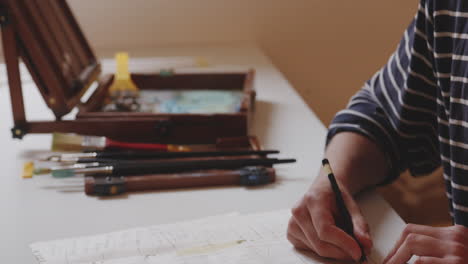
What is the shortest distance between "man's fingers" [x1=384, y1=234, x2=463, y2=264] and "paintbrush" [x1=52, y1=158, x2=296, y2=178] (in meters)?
0.31

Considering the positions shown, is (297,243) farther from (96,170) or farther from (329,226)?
(96,170)

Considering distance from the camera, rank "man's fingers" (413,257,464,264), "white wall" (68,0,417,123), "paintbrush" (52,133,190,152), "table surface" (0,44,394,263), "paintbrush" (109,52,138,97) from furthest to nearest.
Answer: "white wall" (68,0,417,123), "paintbrush" (109,52,138,97), "paintbrush" (52,133,190,152), "table surface" (0,44,394,263), "man's fingers" (413,257,464,264)

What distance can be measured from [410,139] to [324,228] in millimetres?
336

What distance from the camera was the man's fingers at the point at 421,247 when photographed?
0.62 metres

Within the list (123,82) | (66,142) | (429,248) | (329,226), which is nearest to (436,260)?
(429,248)

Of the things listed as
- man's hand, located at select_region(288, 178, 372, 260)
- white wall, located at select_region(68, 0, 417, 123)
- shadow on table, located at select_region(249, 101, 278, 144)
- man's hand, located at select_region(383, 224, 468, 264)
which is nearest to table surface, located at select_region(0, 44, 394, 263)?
shadow on table, located at select_region(249, 101, 278, 144)

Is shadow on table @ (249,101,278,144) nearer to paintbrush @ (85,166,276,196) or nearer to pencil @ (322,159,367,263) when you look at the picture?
paintbrush @ (85,166,276,196)

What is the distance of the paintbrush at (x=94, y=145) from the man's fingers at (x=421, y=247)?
46cm

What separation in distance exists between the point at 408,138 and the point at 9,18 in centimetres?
71

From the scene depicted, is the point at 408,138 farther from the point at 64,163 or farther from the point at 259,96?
the point at 64,163

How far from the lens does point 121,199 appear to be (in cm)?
84

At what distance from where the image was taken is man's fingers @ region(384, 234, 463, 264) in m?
0.62

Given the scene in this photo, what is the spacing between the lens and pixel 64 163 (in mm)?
940

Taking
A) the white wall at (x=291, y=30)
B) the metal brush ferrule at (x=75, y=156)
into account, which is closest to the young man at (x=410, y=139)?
the metal brush ferrule at (x=75, y=156)
